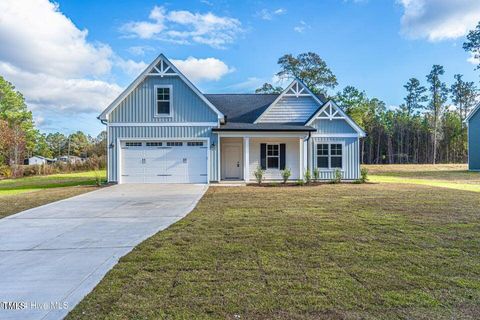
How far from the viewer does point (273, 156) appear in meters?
18.3

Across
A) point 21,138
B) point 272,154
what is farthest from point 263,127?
point 21,138

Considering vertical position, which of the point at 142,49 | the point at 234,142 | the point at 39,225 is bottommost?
the point at 39,225

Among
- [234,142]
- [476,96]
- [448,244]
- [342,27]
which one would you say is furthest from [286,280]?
[476,96]

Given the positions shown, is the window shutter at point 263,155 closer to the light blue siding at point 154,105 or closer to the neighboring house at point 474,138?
the light blue siding at point 154,105

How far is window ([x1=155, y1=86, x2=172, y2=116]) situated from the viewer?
16672mm

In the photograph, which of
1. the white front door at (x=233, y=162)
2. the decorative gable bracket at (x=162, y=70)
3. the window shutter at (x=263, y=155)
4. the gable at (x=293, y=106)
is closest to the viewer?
the decorative gable bracket at (x=162, y=70)

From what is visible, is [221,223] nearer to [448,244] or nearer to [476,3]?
[448,244]

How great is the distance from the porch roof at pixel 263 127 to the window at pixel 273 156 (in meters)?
1.23

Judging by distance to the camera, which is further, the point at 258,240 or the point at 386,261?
the point at 258,240

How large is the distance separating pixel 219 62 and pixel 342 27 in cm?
1353

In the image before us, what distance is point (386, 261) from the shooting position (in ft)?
14.8

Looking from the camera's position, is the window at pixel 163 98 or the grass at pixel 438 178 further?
the window at pixel 163 98

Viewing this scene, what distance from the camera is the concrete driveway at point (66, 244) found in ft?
11.8

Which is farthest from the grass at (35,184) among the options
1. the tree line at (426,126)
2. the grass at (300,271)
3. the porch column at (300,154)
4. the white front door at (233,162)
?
the tree line at (426,126)
